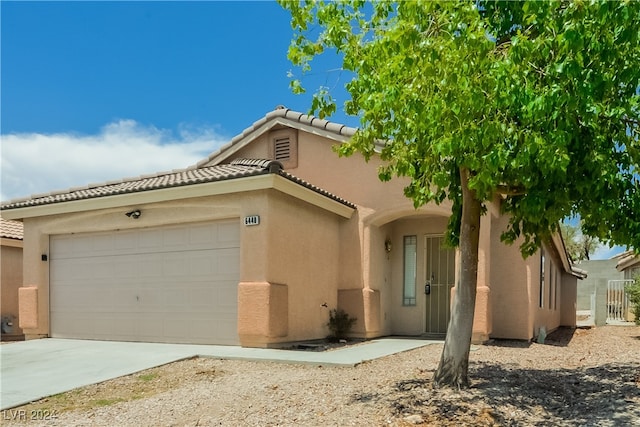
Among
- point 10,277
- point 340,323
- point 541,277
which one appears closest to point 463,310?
point 340,323

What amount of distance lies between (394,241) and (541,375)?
7.04 meters

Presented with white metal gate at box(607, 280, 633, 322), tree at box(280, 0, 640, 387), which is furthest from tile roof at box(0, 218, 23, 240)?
white metal gate at box(607, 280, 633, 322)

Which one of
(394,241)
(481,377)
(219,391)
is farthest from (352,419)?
(394,241)

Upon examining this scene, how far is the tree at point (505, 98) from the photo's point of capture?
205 inches

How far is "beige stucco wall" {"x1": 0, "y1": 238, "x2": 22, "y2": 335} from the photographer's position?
1686cm

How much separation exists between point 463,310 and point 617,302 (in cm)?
2074

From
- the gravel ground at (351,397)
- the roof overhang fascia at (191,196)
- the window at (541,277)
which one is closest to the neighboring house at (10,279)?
the roof overhang fascia at (191,196)

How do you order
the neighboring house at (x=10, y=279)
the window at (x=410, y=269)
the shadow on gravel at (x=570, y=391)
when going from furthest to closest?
the neighboring house at (x=10, y=279) → the window at (x=410, y=269) → the shadow on gravel at (x=570, y=391)

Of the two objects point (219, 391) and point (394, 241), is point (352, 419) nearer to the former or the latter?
point (219, 391)

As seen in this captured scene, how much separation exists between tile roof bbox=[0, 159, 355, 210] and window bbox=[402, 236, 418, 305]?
2.18m

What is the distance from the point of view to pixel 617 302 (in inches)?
960

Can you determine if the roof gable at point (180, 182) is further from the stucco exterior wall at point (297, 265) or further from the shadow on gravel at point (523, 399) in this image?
the shadow on gravel at point (523, 399)

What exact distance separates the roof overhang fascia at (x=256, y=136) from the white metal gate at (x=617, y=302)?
16.8 metres

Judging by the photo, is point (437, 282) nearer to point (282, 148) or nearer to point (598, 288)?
point (282, 148)
